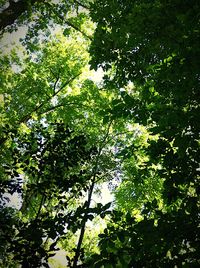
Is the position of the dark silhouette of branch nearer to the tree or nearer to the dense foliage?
the dense foliage

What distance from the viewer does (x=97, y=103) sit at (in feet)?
51.7

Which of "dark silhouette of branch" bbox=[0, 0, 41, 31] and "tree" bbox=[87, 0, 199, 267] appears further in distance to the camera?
"dark silhouette of branch" bbox=[0, 0, 41, 31]

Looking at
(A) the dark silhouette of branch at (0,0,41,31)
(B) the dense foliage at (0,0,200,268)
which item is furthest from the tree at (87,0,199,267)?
(A) the dark silhouette of branch at (0,0,41,31)

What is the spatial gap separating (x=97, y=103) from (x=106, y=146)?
3.28 metres

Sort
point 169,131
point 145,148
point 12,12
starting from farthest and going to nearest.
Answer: point 12,12 → point 145,148 → point 169,131

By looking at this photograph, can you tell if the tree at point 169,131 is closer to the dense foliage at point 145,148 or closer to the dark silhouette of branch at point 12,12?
the dense foliage at point 145,148

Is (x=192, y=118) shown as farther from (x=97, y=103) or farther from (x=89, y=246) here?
(x=89, y=246)

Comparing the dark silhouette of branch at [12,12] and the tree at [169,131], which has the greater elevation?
the dark silhouette of branch at [12,12]

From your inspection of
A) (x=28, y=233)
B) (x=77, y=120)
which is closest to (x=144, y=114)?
(x=28, y=233)

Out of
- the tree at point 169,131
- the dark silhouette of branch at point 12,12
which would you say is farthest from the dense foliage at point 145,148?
the dark silhouette of branch at point 12,12

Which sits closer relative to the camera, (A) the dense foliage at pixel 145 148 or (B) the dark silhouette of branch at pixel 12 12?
(A) the dense foliage at pixel 145 148

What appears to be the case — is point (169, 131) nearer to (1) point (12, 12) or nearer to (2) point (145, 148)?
(2) point (145, 148)

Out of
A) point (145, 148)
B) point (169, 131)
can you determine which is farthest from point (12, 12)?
Answer: point (169, 131)

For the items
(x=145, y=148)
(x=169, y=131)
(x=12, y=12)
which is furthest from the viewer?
(x=12, y=12)
